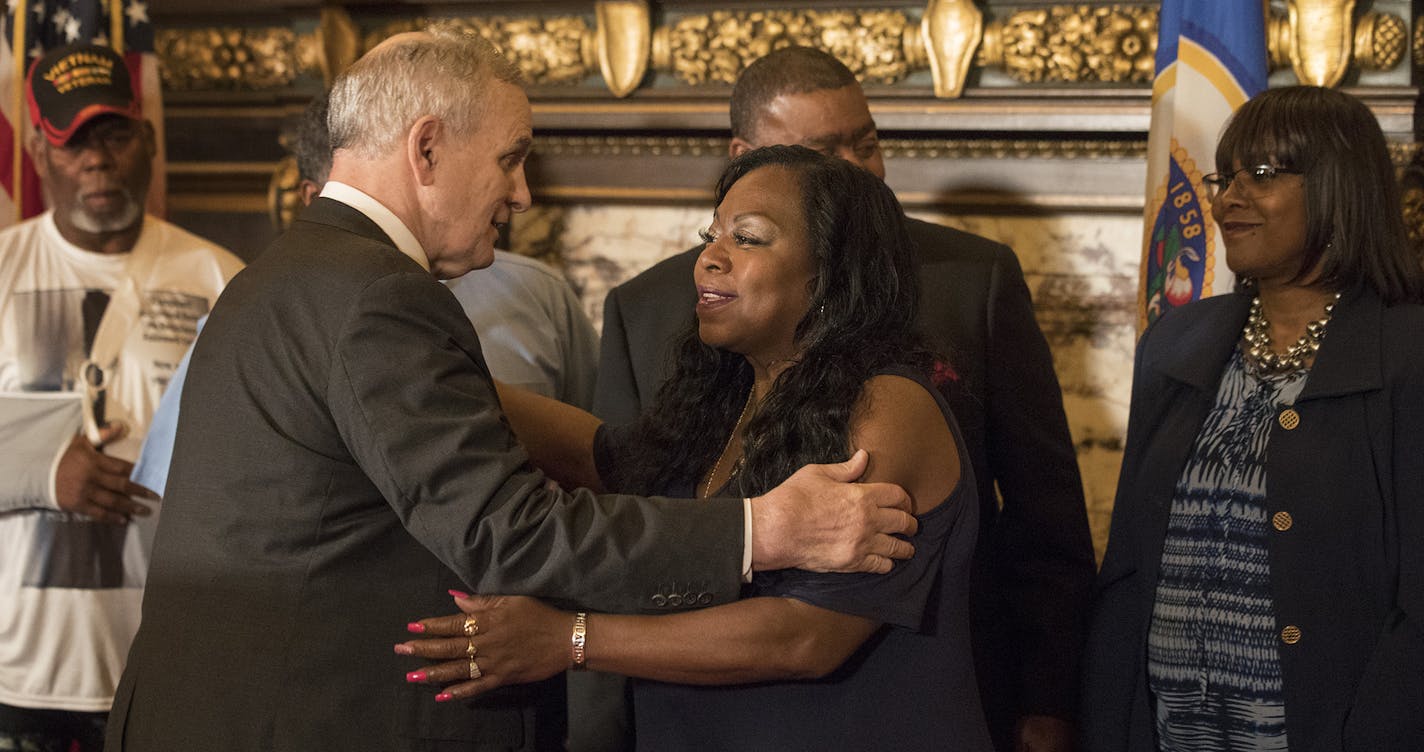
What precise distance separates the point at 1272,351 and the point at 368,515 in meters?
1.57

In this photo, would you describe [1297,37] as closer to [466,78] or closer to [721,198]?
[721,198]

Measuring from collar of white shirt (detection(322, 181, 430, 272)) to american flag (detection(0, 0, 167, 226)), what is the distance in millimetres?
2345

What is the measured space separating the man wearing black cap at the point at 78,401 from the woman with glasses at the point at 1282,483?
2.33 meters

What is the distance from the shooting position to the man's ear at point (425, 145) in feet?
6.70

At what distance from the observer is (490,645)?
6.07 feet

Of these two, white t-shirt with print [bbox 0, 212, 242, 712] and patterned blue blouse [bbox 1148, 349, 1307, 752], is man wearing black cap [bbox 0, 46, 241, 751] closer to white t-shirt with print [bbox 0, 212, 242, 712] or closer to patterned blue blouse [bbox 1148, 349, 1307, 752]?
white t-shirt with print [bbox 0, 212, 242, 712]

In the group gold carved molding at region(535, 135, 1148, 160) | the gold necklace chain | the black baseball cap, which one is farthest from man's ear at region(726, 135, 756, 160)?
the black baseball cap

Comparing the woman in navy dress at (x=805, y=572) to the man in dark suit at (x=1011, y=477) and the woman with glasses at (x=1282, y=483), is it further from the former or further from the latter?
the woman with glasses at (x=1282, y=483)

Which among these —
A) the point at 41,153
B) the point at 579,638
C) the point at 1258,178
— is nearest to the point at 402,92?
the point at 579,638

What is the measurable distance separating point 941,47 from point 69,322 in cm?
240

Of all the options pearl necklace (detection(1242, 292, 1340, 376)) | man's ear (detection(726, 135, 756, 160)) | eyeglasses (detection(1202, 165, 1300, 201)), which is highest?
man's ear (detection(726, 135, 756, 160))

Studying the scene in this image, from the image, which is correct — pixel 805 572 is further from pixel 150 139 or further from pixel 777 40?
pixel 150 139

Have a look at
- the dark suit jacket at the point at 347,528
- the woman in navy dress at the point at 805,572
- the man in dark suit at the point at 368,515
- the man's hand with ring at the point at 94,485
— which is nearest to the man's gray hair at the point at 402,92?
the man in dark suit at the point at 368,515

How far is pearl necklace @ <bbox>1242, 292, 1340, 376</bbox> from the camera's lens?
96.6 inches
